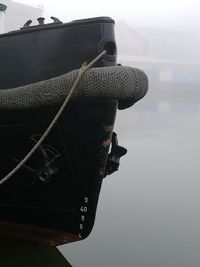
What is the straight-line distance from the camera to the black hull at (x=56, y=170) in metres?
2.86

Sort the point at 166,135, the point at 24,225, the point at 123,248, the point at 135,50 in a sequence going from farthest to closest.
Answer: the point at 135,50
the point at 166,135
the point at 123,248
the point at 24,225

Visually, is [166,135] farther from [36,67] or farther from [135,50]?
[135,50]

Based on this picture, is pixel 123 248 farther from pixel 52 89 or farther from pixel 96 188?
pixel 52 89

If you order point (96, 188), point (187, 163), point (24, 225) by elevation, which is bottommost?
point (187, 163)

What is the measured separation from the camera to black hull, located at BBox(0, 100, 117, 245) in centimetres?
286

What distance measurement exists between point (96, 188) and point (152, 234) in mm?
1545

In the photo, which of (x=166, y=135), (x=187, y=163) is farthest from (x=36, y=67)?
(x=166, y=135)

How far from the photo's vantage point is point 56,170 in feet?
9.61

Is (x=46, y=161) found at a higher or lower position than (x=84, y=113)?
lower

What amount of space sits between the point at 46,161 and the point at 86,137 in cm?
34

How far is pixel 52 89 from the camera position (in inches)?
103

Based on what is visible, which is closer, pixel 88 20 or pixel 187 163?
pixel 88 20

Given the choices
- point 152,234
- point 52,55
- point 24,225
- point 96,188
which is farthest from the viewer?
point 152,234

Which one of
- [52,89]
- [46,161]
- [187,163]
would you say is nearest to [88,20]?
[52,89]
